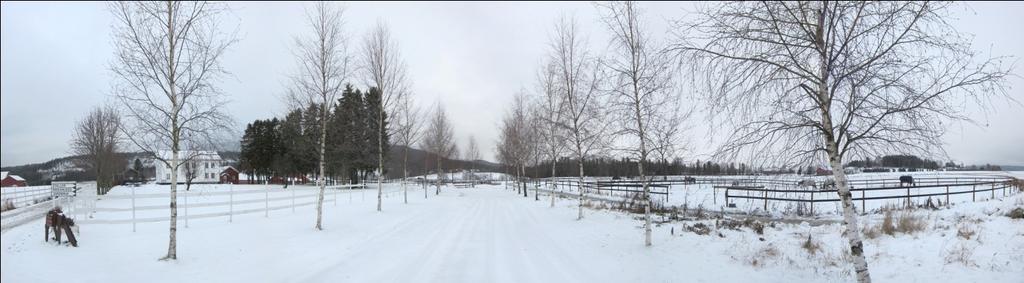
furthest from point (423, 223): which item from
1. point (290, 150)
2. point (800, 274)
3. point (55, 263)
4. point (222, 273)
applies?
point (290, 150)

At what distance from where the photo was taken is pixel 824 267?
8.41 m

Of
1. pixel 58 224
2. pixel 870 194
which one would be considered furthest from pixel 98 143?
pixel 870 194

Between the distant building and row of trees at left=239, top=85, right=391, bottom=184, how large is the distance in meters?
26.1

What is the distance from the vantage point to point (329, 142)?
44469mm

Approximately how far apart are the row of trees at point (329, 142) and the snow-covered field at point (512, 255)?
20559 mm

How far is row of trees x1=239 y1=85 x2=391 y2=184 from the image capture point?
133 ft

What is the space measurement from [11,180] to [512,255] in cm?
787

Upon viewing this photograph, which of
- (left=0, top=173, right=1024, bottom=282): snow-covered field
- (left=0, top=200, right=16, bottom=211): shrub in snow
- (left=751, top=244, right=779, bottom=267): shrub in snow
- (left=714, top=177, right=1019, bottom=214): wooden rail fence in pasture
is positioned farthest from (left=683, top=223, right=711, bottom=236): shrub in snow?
(left=0, top=200, right=16, bottom=211): shrub in snow

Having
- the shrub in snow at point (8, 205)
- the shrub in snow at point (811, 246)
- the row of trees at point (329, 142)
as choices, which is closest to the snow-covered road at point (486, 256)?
the shrub in snow at point (811, 246)

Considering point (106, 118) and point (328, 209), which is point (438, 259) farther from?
point (106, 118)

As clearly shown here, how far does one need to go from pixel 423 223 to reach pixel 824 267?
485 inches

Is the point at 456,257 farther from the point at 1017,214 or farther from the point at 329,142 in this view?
the point at 329,142

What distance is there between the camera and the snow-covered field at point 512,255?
7938mm

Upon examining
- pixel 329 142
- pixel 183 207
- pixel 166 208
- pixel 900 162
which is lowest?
pixel 166 208
